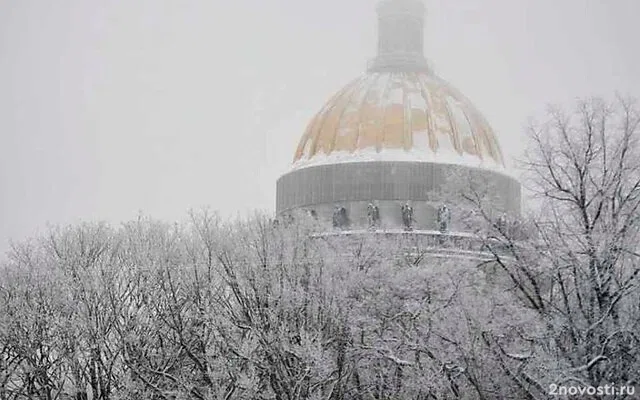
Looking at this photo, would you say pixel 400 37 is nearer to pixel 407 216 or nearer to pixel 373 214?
pixel 373 214

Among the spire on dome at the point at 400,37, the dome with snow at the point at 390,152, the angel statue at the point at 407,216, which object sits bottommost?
the angel statue at the point at 407,216

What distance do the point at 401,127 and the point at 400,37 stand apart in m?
6.12

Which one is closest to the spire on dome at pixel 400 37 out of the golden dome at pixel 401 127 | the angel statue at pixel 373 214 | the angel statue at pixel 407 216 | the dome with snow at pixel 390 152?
the dome with snow at pixel 390 152

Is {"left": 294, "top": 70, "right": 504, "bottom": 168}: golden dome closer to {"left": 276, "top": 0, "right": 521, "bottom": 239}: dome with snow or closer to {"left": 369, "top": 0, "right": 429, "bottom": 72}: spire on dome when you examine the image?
{"left": 276, "top": 0, "right": 521, "bottom": 239}: dome with snow

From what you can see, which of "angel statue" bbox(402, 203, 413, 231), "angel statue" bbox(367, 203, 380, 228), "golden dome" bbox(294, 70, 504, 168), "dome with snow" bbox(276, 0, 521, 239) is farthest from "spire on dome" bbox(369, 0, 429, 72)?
"angel statue" bbox(402, 203, 413, 231)

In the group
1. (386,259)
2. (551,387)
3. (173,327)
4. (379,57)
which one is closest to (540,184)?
(551,387)

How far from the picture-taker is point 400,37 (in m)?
63.7

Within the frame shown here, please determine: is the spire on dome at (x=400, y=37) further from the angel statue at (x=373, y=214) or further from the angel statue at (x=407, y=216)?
the angel statue at (x=407, y=216)

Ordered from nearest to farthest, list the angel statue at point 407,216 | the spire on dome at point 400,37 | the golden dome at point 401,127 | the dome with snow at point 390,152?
the angel statue at point 407,216 → the dome with snow at point 390,152 → the golden dome at point 401,127 → the spire on dome at point 400,37

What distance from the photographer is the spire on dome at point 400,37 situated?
206 ft

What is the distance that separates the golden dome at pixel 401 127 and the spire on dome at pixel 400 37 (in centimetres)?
110

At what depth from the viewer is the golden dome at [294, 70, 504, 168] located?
58.8m

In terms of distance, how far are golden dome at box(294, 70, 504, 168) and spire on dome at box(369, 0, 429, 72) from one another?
1.10 m

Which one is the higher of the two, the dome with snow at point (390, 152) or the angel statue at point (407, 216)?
the dome with snow at point (390, 152)
